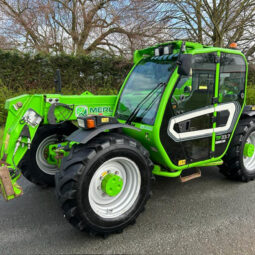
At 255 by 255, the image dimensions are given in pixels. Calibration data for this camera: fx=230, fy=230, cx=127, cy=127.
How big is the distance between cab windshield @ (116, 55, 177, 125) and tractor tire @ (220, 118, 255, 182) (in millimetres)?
1613

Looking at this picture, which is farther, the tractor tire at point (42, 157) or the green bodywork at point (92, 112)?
the tractor tire at point (42, 157)

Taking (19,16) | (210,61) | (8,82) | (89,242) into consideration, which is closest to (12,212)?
(89,242)

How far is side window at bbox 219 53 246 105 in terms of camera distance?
10.6 feet

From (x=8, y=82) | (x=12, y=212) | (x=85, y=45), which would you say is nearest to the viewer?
(x=12, y=212)

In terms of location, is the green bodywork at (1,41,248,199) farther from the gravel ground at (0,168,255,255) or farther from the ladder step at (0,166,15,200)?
the gravel ground at (0,168,255,255)

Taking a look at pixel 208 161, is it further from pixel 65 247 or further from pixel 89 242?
pixel 65 247

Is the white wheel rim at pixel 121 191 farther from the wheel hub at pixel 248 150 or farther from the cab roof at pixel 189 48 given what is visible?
the wheel hub at pixel 248 150

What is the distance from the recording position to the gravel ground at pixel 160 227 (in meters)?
2.34

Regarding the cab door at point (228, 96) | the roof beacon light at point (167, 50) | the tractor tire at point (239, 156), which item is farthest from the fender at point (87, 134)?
the tractor tire at point (239, 156)

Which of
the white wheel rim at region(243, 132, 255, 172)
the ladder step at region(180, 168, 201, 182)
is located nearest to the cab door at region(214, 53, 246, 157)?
the ladder step at region(180, 168, 201, 182)

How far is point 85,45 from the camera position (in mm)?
12148

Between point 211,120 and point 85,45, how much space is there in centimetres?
1047

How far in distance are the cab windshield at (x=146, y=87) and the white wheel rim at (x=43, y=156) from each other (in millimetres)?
1126

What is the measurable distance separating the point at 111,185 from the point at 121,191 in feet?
0.70
